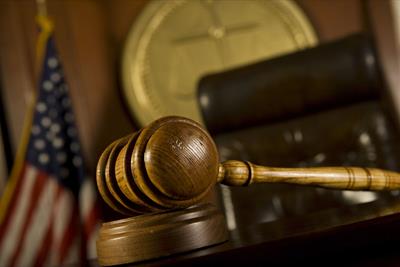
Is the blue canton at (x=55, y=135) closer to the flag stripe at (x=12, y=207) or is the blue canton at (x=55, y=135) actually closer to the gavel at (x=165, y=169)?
the flag stripe at (x=12, y=207)

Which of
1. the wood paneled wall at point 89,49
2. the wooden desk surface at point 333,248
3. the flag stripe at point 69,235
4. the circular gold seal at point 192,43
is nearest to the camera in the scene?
the wooden desk surface at point 333,248

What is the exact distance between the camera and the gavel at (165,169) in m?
0.60

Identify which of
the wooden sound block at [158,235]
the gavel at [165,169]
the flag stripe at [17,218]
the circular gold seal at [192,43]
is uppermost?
the circular gold seal at [192,43]

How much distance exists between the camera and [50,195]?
231cm

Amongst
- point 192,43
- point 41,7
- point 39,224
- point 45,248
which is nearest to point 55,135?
point 39,224

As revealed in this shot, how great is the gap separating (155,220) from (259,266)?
7.7 inches

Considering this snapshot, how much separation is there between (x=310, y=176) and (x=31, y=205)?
1781mm

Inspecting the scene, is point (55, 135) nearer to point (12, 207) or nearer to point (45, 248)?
point (12, 207)

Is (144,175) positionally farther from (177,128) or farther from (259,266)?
(259,266)

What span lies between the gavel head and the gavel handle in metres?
0.06

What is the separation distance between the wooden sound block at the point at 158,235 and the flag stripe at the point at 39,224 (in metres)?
1.72

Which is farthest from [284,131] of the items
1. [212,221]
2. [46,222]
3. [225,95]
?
[46,222]

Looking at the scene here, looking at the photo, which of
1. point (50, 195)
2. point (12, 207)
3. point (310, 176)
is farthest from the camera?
point (50, 195)

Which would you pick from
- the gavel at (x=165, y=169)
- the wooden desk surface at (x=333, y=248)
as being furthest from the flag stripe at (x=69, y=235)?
the wooden desk surface at (x=333, y=248)
